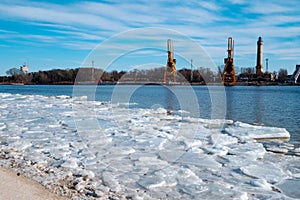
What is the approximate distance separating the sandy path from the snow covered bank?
0.19m

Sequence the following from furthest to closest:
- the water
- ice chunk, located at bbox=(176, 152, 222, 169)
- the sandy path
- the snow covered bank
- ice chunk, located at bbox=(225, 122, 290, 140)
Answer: the water, ice chunk, located at bbox=(225, 122, 290, 140), ice chunk, located at bbox=(176, 152, 222, 169), the snow covered bank, the sandy path

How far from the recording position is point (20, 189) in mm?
3721

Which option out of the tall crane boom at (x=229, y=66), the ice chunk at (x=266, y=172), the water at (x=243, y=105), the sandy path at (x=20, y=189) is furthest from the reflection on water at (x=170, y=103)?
the tall crane boom at (x=229, y=66)

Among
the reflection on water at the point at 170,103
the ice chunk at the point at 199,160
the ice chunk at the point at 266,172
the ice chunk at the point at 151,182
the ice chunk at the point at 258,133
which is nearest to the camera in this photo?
the ice chunk at the point at 151,182

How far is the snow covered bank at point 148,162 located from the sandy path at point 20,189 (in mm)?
186

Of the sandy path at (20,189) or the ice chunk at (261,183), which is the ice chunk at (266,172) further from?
the sandy path at (20,189)

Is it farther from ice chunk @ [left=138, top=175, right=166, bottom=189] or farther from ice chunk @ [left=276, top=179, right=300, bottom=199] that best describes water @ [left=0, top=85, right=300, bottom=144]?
ice chunk @ [left=138, top=175, right=166, bottom=189]

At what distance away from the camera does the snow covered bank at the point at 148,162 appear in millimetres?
4156

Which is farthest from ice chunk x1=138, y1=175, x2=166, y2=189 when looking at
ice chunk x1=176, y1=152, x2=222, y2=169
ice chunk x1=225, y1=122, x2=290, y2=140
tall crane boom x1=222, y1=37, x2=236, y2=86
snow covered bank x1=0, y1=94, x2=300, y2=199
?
tall crane boom x1=222, y1=37, x2=236, y2=86

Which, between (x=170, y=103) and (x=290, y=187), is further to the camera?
(x=170, y=103)

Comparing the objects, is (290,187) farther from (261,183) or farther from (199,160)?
(199,160)

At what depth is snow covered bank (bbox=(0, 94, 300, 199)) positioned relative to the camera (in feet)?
13.6

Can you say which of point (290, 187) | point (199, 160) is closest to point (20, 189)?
point (199, 160)

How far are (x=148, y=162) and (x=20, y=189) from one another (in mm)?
2260
